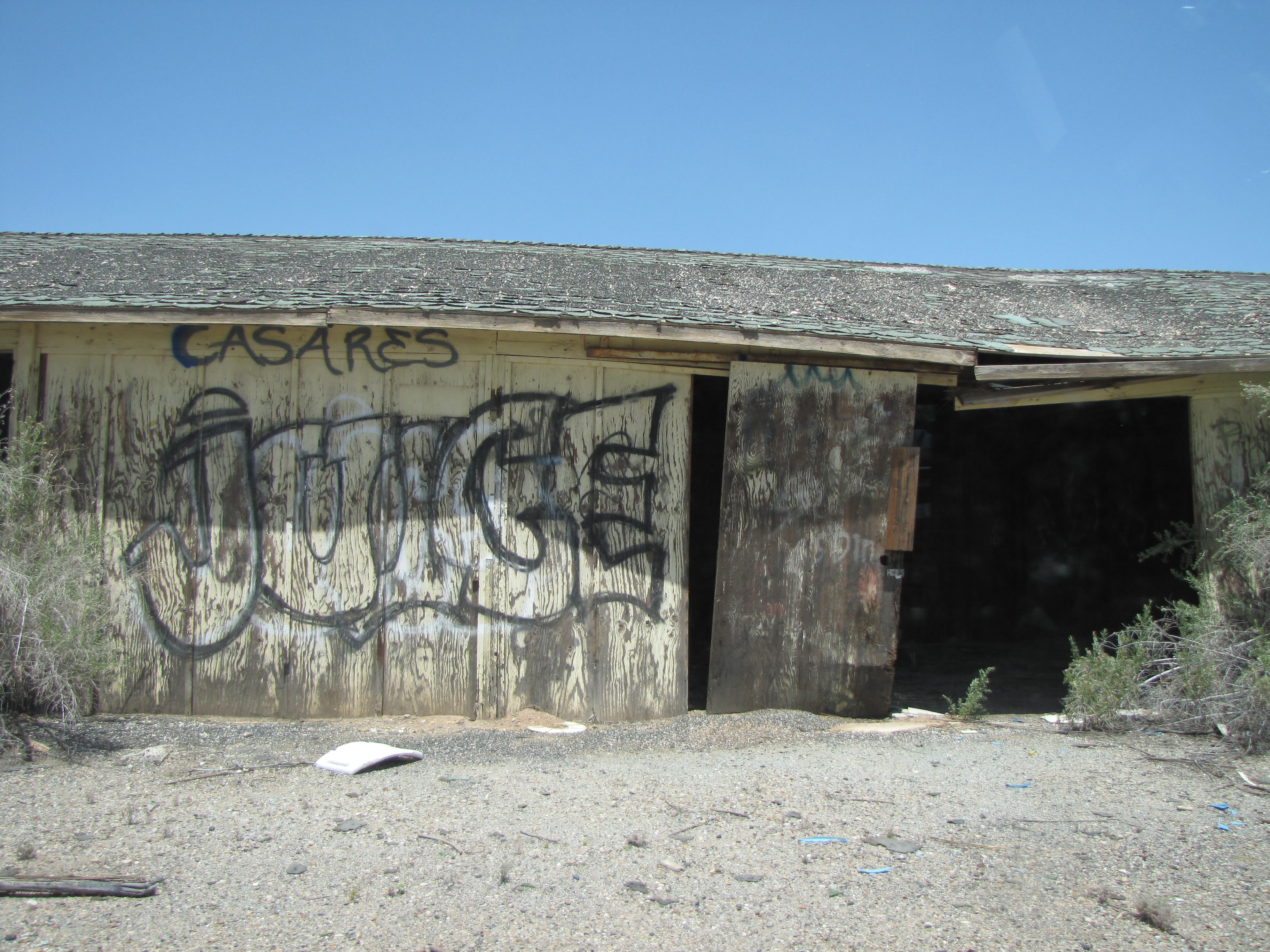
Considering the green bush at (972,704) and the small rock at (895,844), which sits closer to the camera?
the small rock at (895,844)

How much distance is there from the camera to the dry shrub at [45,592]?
15.1ft

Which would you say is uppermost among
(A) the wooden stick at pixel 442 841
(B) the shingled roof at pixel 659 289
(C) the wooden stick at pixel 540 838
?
(B) the shingled roof at pixel 659 289

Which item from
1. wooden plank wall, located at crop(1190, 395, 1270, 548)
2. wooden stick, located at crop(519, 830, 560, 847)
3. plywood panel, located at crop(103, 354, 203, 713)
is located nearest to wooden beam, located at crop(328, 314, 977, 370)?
Answer: plywood panel, located at crop(103, 354, 203, 713)

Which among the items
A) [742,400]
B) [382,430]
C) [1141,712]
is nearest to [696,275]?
[742,400]

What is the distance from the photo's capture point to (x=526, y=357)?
5629mm

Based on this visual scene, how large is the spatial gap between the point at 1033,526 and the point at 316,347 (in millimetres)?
8201

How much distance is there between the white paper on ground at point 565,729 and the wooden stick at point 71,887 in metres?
2.52

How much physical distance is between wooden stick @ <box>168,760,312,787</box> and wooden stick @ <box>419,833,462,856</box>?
120 cm

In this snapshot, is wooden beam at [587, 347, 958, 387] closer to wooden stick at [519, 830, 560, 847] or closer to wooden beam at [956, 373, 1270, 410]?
wooden beam at [956, 373, 1270, 410]

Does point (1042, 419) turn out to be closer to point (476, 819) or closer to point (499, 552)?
point (499, 552)

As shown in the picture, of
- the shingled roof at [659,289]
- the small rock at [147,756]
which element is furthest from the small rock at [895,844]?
the small rock at [147,756]

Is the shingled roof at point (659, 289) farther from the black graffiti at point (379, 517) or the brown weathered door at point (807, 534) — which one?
the black graffiti at point (379, 517)

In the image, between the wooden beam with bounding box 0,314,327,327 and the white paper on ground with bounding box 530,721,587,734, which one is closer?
the wooden beam with bounding box 0,314,327,327

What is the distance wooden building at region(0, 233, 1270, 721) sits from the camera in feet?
17.8
